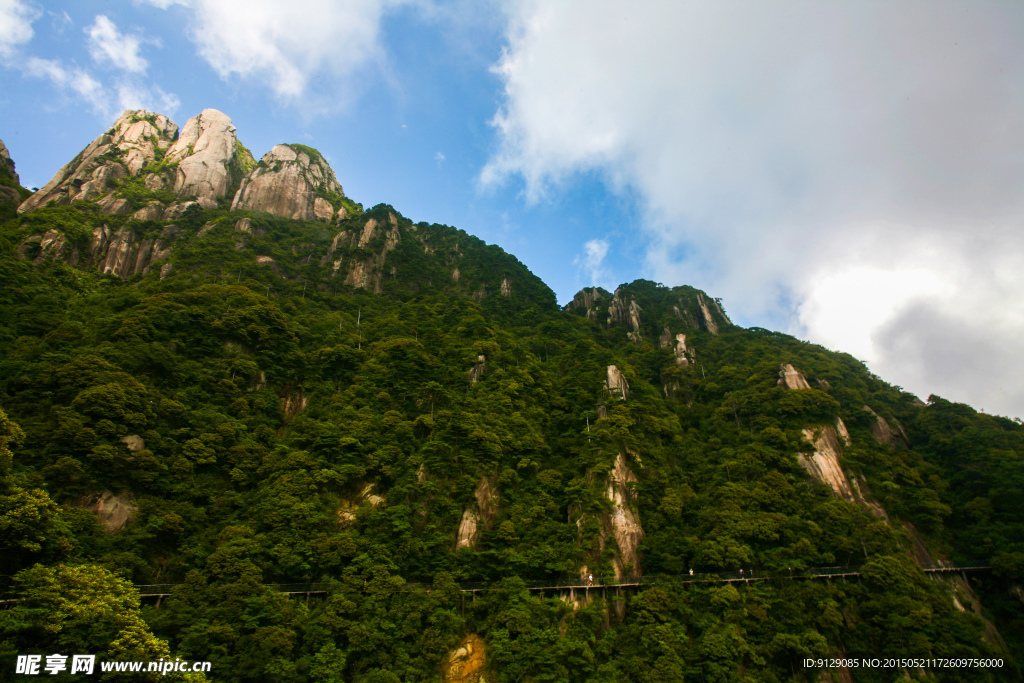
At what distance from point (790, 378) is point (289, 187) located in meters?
95.8

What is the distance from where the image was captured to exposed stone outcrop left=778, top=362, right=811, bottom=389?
183 ft

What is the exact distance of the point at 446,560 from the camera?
3528 centimetres

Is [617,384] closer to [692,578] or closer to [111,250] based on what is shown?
[692,578]

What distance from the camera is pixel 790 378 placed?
5634 cm

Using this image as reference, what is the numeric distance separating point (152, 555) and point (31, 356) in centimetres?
1980

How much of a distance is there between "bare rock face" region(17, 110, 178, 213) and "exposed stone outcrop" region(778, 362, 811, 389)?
98.8 m

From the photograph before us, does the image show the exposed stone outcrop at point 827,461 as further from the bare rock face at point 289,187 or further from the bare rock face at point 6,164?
the bare rock face at point 6,164

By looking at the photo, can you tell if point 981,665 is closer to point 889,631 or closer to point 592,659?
point 889,631

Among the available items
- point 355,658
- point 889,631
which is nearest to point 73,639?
point 355,658

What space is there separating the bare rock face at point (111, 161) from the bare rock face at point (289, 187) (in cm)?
1837

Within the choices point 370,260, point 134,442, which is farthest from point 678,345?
point 134,442

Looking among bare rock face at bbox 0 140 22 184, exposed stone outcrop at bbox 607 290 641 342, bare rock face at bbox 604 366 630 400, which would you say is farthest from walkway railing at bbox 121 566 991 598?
bare rock face at bbox 0 140 22 184

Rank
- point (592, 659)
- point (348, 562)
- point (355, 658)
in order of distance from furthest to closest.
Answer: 1. point (348, 562)
2. point (592, 659)
3. point (355, 658)

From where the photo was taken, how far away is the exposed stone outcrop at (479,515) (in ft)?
126
